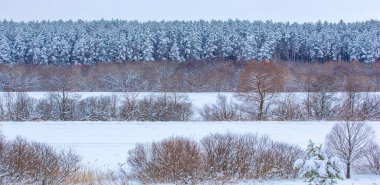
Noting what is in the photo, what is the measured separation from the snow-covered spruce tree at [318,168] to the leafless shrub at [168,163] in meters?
5.45

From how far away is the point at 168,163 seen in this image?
14.9 meters

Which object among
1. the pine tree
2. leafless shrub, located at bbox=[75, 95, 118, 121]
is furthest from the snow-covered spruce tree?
the pine tree

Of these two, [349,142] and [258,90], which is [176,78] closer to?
[258,90]

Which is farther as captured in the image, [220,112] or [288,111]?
[288,111]

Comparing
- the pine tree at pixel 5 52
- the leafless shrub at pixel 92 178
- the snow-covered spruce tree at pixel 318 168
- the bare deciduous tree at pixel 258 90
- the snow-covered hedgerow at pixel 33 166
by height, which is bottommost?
the leafless shrub at pixel 92 178

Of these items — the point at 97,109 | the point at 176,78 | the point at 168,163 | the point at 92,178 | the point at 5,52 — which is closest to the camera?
the point at 92,178

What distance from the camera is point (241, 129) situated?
30.5 meters

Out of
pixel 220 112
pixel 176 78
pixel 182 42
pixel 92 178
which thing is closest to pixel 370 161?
pixel 92 178

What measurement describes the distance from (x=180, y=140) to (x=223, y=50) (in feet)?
193

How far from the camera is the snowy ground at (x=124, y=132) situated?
76.2 ft

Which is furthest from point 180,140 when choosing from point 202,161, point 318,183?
point 318,183

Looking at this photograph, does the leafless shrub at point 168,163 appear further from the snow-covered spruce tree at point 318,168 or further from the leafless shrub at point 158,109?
the leafless shrub at point 158,109

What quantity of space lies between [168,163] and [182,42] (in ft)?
202

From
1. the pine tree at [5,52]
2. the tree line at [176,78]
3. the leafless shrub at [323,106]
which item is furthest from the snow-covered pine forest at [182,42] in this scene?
the leafless shrub at [323,106]
